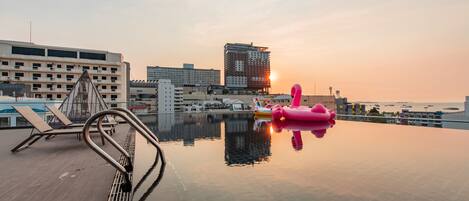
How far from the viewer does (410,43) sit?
14.9m

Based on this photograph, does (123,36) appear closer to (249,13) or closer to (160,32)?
(160,32)

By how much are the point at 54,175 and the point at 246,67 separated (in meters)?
120

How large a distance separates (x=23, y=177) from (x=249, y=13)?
15560 millimetres

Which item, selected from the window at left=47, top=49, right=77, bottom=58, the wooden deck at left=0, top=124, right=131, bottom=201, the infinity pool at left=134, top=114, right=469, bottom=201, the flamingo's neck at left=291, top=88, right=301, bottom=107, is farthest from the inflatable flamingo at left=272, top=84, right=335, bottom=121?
the window at left=47, top=49, right=77, bottom=58

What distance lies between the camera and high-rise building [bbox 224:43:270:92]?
120m

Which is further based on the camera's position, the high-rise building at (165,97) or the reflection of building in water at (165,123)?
the high-rise building at (165,97)

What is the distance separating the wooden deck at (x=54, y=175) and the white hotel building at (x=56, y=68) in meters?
26.8

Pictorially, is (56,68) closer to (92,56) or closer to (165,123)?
(92,56)

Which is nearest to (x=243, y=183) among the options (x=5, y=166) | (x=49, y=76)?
(x=5, y=166)

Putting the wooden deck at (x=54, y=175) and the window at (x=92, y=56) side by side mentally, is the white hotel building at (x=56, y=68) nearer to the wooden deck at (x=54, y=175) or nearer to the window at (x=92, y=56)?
the window at (x=92, y=56)

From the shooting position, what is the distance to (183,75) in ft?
409

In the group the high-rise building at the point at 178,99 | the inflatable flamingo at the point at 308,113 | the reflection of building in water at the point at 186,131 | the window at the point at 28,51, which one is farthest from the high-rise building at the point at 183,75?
the inflatable flamingo at the point at 308,113

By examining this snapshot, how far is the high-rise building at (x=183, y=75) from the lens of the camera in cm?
12119

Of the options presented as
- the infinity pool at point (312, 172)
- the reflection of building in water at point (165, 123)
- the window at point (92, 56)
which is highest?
the window at point (92, 56)
